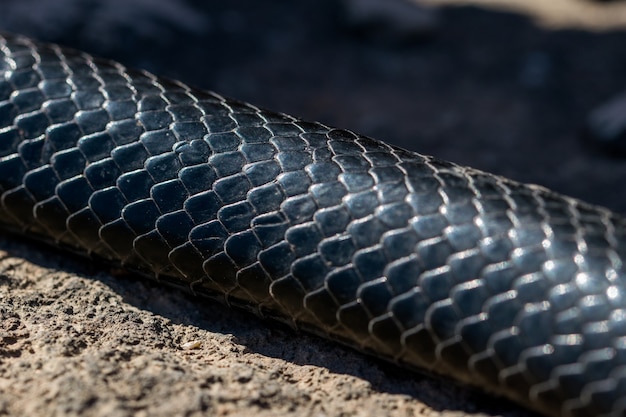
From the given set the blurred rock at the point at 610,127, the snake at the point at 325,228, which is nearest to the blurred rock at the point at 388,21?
the blurred rock at the point at 610,127

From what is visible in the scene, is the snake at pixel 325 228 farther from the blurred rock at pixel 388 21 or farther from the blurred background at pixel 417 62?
the blurred rock at pixel 388 21

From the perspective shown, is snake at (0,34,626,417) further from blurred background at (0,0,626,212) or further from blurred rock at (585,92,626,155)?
blurred rock at (585,92,626,155)

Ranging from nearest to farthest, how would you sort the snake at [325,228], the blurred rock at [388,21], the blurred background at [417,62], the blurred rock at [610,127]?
the snake at [325,228]
the blurred rock at [610,127]
the blurred background at [417,62]
the blurred rock at [388,21]

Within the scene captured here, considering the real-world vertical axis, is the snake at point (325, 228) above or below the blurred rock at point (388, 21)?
below

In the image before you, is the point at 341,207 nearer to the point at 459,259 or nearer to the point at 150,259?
the point at 459,259

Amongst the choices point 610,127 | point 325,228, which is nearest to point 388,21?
point 610,127

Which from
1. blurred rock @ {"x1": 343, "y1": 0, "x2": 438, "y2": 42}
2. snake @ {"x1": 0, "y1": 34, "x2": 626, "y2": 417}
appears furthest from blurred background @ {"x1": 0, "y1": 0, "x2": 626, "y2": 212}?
snake @ {"x1": 0, "y1": 34, "x2": 626, "y2": 417}

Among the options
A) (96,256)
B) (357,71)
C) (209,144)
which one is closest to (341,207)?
(209,144)
